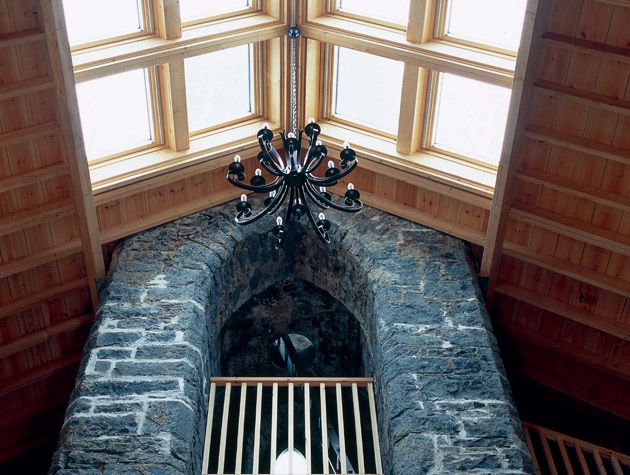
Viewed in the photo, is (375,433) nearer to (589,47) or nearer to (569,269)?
(569,269)

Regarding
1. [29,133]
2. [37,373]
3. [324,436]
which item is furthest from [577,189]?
[37,373]

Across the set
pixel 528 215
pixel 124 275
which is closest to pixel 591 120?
pixel 528 215

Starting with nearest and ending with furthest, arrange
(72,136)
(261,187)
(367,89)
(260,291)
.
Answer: (261,187) < (72,136) < (367,89) < (260,291)

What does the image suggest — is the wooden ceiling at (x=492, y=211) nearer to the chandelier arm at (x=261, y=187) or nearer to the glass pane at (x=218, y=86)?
the glass pane at (x=218, y=86)

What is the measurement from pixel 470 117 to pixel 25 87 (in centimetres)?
307

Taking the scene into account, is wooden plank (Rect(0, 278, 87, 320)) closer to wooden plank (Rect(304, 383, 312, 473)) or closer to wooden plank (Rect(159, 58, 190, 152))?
wooden plank (Rect(159, 58, 190, 152))

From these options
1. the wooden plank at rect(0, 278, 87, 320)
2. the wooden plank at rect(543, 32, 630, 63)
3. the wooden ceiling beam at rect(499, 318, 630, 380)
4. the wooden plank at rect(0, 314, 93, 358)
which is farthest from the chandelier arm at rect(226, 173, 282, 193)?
the wooden ceiling beam at rect(499, 318, 630, 380)

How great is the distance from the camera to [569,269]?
5.75 metres

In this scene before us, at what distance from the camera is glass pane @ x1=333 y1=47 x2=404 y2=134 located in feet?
20.0

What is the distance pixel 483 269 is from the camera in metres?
6.09

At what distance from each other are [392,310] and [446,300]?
1.33ft

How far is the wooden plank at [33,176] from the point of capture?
527 cm

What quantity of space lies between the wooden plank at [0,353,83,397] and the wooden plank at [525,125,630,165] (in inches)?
144

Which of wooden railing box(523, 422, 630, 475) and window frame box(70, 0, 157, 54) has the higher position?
window frame box(70, 0, 157, 54)
